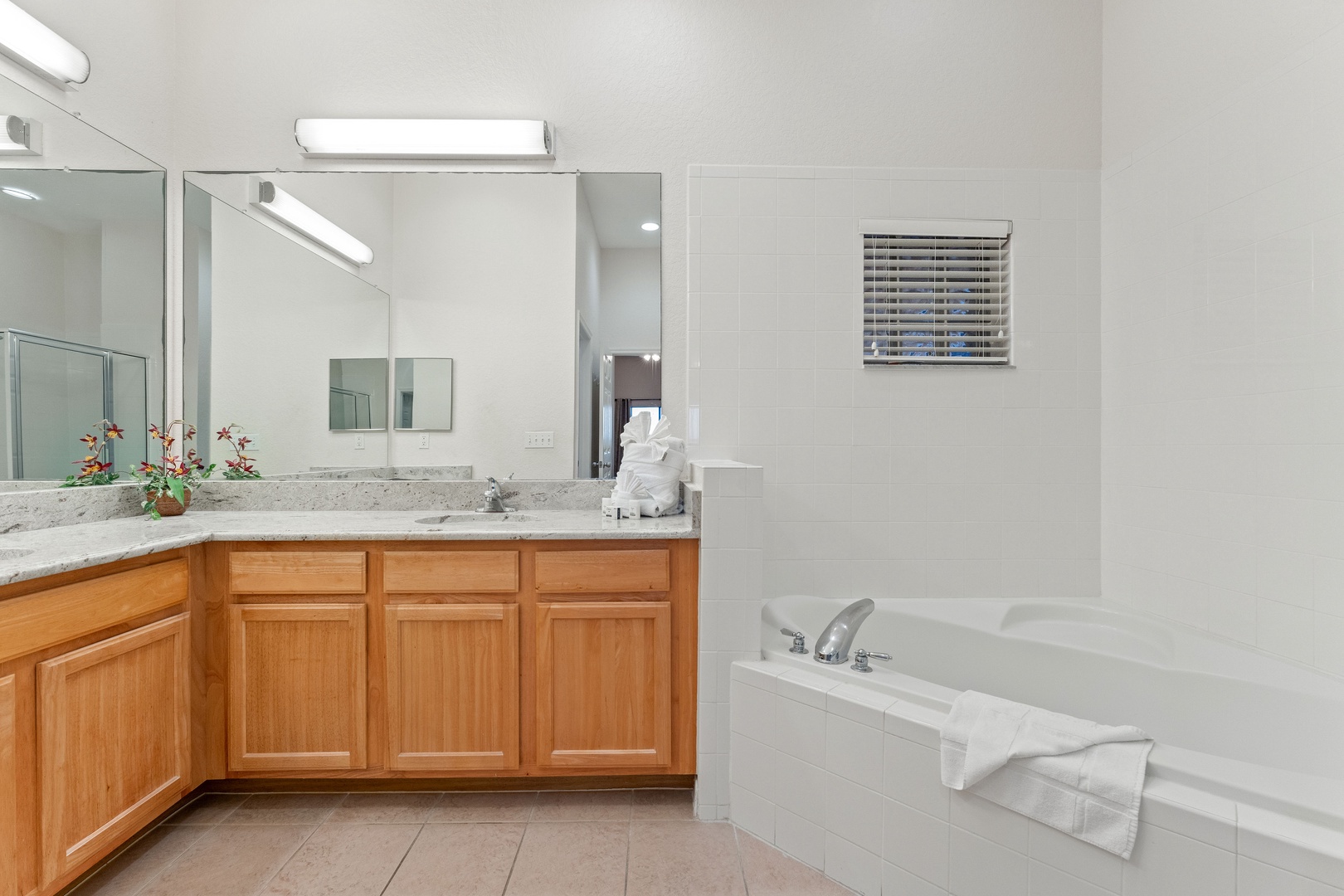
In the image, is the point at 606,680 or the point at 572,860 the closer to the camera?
the point at 572,860

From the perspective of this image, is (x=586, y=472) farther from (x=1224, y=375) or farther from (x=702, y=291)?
(x=1224, y=375)

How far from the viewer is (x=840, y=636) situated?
1797 mm

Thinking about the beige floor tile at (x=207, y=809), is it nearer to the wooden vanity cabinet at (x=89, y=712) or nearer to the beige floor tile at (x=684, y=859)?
the wooden vanity cabinet at (x=89, y=712)

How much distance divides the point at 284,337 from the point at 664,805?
2.11 metres

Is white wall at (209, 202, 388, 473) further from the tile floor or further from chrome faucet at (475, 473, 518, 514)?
the tile floor

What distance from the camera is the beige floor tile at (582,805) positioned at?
6.19ft

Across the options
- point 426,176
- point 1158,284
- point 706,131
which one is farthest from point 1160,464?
point 426,176

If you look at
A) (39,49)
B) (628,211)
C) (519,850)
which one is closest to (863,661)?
(519,850)

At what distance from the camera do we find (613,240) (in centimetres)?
251

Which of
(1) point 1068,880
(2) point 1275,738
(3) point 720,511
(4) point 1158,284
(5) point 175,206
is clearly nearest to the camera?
(1) point 1068,880

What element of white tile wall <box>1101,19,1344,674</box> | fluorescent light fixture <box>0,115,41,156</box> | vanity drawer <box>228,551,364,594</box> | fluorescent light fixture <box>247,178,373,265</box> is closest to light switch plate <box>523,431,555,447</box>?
vanity drawer <box>228,551,364,594</box>

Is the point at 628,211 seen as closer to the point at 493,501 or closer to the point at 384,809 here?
the point at 493,501

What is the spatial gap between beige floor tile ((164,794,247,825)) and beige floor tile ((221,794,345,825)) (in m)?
0.02

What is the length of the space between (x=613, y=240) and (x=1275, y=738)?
2406 millimetres
